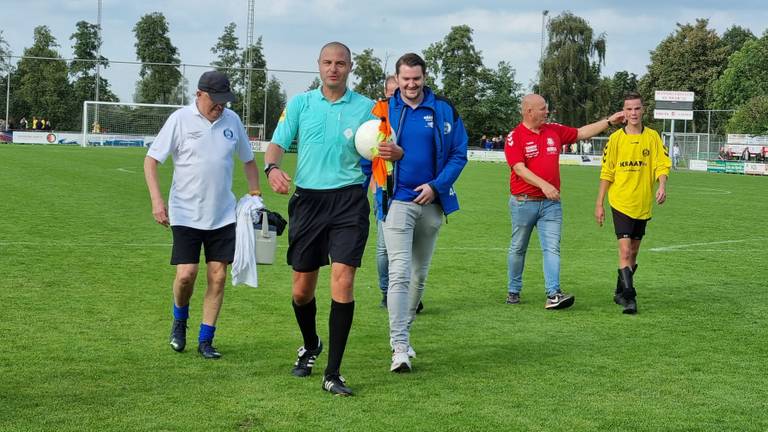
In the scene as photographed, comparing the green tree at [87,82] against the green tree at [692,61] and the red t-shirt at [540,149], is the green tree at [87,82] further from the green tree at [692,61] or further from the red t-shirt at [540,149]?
the red t-shirt at [540,149]

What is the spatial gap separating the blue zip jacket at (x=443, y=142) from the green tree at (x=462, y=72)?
246ft

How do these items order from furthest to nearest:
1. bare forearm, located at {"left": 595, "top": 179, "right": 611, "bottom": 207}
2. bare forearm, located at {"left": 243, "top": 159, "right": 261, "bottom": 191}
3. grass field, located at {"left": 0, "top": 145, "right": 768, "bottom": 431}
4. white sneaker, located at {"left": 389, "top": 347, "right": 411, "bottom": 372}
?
bare forearm, located at {"left": 595, "top": 179, "right": 611, "bottom": 207} < bare forearm, located at {"left": 243, "top": 159, "right": 261, "bottom": 191} < white sneaker, located at {"left": 389, "top": 347, "right": 411, "bottom": 372} < grass field, located at {"left": 0, "top": 145, "right": 768, "bottom": 431}

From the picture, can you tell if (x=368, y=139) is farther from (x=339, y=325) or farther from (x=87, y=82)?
(x=87, y=82)

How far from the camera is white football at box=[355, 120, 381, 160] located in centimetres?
585

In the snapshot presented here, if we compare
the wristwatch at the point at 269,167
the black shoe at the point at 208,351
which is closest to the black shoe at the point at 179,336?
the black shoe at the point at 208,351

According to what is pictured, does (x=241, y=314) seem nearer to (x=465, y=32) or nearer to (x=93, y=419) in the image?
(x=93, y=419)

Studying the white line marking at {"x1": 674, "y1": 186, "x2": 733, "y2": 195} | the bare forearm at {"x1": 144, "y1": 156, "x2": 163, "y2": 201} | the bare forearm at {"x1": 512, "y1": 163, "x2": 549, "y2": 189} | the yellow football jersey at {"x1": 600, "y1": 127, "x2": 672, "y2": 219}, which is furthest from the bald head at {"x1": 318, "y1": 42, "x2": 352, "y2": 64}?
the white line marking at {"x1": 674, "y1": 186, "x2": 733, "y2": 195}

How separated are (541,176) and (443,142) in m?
2.68

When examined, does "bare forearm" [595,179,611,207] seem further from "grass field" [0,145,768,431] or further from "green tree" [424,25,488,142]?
"green tree" [424,25,488,142]

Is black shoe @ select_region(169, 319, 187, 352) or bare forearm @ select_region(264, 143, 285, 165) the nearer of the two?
bare forearm @ select_region(264, 143, 285, 165)

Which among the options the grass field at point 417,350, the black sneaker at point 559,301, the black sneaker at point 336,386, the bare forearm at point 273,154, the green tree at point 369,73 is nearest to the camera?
the grass field at point 417,350

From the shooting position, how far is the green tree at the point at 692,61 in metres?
87.2

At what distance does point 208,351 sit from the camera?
6574mm

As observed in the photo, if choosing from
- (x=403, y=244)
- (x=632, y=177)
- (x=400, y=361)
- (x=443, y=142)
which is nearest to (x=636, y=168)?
(x=632, y=177)
